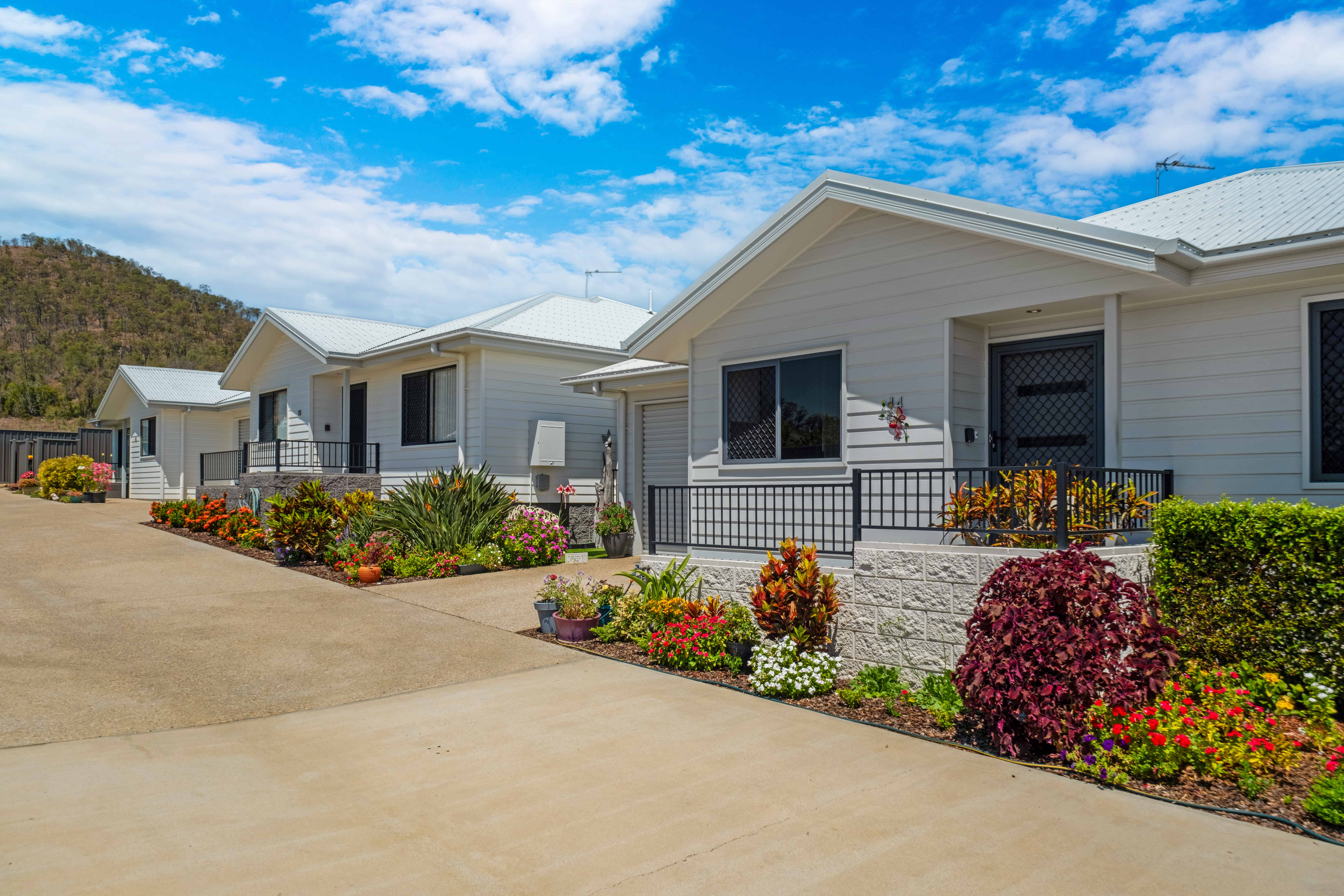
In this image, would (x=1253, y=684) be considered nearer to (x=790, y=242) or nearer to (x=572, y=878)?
(x=572, y=878)

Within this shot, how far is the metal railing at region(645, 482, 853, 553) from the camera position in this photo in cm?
901

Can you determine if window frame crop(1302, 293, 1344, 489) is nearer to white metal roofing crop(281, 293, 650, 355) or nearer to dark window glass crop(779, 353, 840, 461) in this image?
dark window glass crop(779, 353, 840, 461)

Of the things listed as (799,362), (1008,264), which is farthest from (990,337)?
(799,362)

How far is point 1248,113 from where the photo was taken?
11.7 m

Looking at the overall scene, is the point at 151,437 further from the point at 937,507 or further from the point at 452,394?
the point at 937,507

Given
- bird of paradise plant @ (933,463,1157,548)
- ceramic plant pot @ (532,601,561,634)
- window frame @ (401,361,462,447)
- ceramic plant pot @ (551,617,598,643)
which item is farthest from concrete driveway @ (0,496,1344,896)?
window frame @ (401,361,462,447)

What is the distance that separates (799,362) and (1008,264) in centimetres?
258

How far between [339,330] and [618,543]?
10153 mm

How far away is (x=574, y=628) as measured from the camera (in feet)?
28.4

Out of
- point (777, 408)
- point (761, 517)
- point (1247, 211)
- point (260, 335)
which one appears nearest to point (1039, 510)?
point (777, 408)

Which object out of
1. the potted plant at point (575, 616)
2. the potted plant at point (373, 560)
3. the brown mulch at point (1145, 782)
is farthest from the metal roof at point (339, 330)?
the brown mulch at point (1145, 782)

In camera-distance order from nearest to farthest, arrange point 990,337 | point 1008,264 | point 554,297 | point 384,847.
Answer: point 384,847 → point 1008,264 → point 990,337 → point 554,297

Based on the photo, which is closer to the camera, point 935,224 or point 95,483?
point 935,224

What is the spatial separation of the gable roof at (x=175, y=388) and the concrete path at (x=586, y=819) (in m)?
23.3
